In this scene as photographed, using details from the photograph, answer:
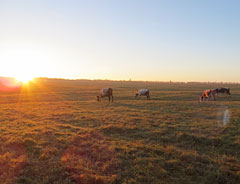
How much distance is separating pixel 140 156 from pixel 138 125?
4.11m

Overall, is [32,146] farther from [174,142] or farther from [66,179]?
[174,142]

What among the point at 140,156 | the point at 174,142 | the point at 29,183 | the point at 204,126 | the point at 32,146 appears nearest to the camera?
the point at 29,183

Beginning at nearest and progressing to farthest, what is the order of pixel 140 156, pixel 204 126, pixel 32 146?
pixel 140 156 < pixel 32 146 < pixel 204 126

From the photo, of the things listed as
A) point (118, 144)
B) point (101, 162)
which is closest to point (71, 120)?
point (118, 144)

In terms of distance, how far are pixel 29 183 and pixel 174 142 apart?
5.85 meters

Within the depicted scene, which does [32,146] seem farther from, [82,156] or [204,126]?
[204,126]

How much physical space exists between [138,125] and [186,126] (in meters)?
2.87

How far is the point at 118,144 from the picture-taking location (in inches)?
276

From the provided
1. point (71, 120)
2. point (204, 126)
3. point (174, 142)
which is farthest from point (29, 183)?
point (204, 126)

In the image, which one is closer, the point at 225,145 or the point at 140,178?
the point at 140,178

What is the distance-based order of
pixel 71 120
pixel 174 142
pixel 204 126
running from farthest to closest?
pixel 71 120 → pixel 204 126 → pixel 174 142

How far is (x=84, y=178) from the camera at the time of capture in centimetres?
454

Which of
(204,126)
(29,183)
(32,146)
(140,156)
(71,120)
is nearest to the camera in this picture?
(29,183)

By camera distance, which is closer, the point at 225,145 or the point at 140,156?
the point at 140,156
